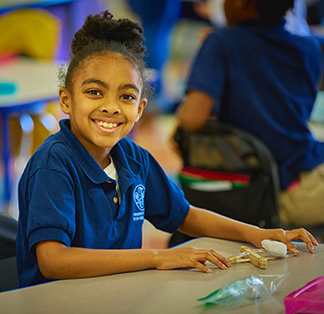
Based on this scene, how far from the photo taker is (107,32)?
1202mm

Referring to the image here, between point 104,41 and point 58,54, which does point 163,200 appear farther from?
point 58,54

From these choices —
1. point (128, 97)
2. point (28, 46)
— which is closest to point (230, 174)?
point (128, 97)

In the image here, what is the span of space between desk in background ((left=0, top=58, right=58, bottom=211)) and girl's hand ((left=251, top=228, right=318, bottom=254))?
191cm

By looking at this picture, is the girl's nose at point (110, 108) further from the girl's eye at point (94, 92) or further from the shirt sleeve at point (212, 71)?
the shirt sleeve at point (212, 71)

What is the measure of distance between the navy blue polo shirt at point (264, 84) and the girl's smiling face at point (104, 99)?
1.00 metres

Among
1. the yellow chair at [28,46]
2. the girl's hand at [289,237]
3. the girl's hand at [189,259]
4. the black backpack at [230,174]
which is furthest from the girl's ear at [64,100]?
the yellow chair at [28,46]

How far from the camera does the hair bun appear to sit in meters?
1.20

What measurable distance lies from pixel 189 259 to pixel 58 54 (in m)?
3.62

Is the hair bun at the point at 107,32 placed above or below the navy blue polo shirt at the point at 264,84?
above

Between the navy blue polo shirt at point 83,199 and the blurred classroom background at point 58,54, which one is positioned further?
the blurred classroom background at point 58,54

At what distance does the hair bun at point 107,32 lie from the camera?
1.20 meters

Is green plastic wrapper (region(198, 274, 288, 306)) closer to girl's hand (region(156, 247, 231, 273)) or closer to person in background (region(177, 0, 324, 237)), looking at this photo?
girl's hand (region(156, 247, 231, 273))

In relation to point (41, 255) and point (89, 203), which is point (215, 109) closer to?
point (89, 203)

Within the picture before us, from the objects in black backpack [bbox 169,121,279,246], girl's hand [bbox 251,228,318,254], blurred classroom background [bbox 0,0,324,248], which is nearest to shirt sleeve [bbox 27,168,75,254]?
girl's hand [bbox 251,228,318,254]
